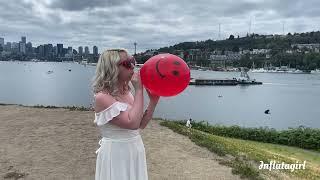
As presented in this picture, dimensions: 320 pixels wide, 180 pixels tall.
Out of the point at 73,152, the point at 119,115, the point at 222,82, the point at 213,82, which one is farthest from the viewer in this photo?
the point at 222,82

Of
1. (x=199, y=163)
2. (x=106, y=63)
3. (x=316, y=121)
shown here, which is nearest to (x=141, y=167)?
(x=106, y=63)

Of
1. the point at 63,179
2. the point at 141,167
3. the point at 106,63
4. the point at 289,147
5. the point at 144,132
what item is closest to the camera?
the point at 106,63

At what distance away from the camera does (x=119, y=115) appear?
3672 millimetres

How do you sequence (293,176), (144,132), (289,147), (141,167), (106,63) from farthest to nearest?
1. (289,147)
2. (144,132)
3. (293,176)
4. (141,167)
5. (106,63)

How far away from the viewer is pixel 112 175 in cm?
392

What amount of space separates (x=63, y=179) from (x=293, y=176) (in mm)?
4180

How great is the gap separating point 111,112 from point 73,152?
6021 mm

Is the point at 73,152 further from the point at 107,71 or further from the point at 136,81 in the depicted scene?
the point at 107,71

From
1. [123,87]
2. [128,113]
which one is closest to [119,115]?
[128,113]

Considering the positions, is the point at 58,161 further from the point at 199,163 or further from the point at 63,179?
the point at 199,163

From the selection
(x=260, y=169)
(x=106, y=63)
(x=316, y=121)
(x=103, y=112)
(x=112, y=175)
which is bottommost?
(x=316, y=121)

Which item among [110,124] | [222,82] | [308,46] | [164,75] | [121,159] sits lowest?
[222,82]

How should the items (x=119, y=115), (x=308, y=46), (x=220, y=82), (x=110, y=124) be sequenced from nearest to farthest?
(x=119, y=115)
(x=110, y=124)
(x=220, y=82)
(x=308, y=46)

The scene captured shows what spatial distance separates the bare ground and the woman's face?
15.0ft
